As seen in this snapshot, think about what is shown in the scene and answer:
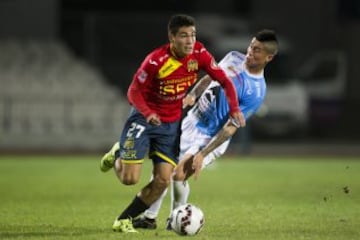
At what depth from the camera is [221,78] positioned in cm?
1061

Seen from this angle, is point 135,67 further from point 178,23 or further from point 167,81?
point 178,23

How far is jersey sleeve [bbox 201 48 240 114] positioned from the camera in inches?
416

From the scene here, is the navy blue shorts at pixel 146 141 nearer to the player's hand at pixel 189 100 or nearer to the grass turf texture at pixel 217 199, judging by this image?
the player's hand at pixel 189 100

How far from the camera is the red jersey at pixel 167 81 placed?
10.3 meters

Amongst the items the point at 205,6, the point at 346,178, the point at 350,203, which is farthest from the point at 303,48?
the point at 350,203

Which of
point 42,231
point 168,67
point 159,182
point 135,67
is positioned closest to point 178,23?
point 168,67

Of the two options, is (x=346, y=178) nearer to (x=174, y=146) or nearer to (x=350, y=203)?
(x=350, y=203)

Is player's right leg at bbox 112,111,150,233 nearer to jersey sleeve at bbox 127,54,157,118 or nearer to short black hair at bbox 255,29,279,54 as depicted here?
jersey sleeve at bbox 127,54,157,118

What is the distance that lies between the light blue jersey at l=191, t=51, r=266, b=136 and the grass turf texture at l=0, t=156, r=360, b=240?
1117mm

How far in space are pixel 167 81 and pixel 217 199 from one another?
14.3 ft

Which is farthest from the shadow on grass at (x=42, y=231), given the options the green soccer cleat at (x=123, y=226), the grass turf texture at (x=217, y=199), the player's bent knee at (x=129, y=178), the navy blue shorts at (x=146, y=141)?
the navy blue shorts at (x=146, y=141)

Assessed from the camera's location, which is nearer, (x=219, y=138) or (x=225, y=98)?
(x=219, y=138)

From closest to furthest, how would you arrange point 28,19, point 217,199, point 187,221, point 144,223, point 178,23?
point 187,221, point 178,23, point 144,223, point 217,199, point 28,19

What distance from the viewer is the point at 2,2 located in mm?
27703
